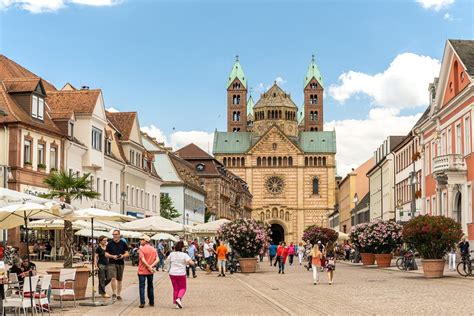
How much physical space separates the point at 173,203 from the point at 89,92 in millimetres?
33593

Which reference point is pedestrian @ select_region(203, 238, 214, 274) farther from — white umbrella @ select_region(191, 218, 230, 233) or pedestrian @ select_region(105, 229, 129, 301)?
pedestrian @ select_region(105, 229, 129, 301)

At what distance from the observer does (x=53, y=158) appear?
157 feet

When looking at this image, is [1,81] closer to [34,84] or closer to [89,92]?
[34,84]

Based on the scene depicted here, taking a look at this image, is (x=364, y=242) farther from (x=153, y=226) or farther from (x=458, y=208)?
(x=153, y=226)

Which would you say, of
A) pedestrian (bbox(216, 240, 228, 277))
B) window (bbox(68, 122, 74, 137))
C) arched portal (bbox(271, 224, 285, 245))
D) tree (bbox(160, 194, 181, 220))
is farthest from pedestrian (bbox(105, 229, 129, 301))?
arched portal (bbox(271, 224, 285, 245))

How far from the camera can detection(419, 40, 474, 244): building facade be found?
46.3 meters

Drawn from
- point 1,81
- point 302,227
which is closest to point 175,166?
point 1,81

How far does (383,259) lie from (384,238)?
1572 millimetres

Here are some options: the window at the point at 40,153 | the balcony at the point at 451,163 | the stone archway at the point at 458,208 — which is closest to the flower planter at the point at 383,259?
the stone archway at the point at 458,208

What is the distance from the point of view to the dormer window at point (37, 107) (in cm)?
4544

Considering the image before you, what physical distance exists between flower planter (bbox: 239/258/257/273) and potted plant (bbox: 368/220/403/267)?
25.6 ft

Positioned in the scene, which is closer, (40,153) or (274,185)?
A: (40,153)

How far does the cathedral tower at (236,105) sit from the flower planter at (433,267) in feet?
487

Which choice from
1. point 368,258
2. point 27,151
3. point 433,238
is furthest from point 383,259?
point 27,151
